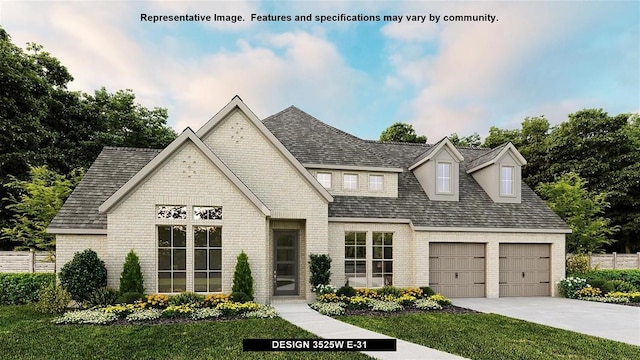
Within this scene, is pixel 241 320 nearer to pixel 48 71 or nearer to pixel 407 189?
pixel 407 189

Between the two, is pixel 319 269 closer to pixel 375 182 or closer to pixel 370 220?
pixel 370 220

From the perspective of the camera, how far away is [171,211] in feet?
45.4

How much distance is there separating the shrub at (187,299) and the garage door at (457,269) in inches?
379

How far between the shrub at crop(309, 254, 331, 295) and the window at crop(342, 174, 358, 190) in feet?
12.2

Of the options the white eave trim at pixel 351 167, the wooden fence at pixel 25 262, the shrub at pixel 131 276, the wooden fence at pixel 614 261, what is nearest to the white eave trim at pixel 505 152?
the white eave trim at pixel 351 167

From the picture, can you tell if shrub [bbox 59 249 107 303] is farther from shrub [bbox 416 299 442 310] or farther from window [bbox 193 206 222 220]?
shrub [bbox 416 299 442 310]

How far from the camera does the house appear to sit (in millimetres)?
13742

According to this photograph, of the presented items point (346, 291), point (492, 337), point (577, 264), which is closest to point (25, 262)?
point (346, 291)

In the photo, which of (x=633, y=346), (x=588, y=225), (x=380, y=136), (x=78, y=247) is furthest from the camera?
(x=380, y=136)

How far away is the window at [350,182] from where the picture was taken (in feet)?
57.7

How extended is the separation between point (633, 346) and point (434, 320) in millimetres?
4814

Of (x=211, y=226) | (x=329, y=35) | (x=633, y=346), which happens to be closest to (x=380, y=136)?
(x=329, y=35)

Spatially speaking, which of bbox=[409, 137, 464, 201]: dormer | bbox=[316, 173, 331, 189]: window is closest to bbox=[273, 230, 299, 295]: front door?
bbox=[316, 173, 331, 189]: window

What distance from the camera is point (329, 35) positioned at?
51.2ft
